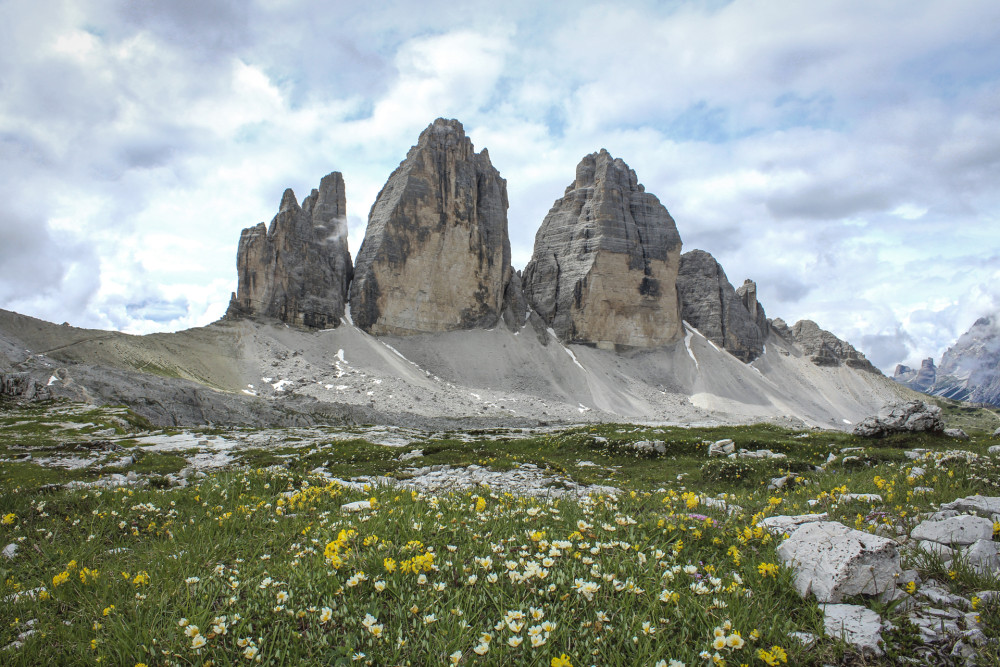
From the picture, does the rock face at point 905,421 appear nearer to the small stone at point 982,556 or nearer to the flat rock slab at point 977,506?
the flat rock slab at point 977,506

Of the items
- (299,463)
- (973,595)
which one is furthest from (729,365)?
(973,595)

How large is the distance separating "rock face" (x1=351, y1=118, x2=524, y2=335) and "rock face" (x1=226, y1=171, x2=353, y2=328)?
22.2ft

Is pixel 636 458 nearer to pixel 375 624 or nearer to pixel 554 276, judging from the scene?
pixel 375 624

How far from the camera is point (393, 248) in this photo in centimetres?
12006

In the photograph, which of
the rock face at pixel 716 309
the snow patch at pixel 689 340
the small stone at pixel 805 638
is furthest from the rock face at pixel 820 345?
the small stone at pixel 805 638

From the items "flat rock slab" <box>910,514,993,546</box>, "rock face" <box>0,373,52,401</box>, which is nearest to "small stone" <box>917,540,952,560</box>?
"flat rock slab" <box>910,514,993,546</box>

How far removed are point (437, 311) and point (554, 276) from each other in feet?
123

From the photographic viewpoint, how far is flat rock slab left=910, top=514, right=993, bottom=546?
5.84 metres

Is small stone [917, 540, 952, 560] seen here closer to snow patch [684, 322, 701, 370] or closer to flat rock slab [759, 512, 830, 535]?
flat rock slab [759, 512, 830, 535]

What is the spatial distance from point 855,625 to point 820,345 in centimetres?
19338

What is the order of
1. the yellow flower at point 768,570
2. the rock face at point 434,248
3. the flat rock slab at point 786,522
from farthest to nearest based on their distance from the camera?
the rock face at point 434,248 < the flat rock slab at point 786,522 < the yellow flower at point 768,570

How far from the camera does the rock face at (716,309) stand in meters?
151

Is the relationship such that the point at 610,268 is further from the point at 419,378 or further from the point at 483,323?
the point at 419,378

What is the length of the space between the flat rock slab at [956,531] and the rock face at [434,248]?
379 ft
